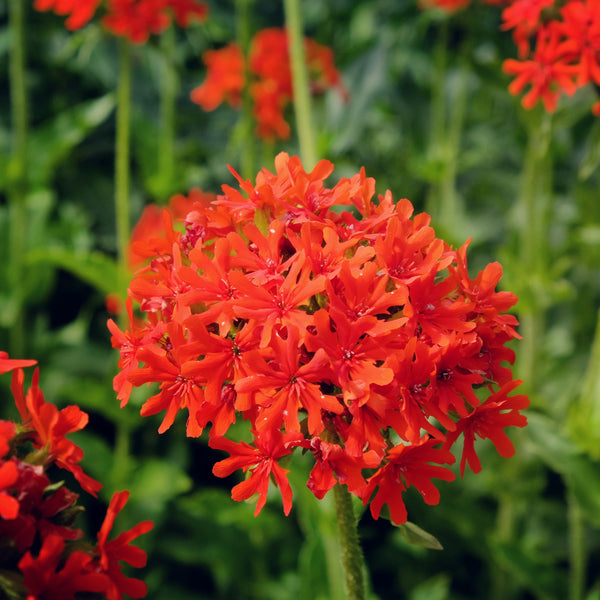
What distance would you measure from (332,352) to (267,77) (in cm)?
199

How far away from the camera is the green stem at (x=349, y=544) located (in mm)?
879

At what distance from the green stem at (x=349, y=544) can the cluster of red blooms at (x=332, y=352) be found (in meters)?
0.04

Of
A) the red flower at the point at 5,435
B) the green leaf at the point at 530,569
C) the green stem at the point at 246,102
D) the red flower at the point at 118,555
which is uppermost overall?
the green stem at the point at 246,102

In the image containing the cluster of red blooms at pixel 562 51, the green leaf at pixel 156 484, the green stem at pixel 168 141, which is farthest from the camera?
the green stem at pixel 168 141

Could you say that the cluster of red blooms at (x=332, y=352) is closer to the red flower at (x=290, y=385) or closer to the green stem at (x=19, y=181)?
the red flower at (x=290, y=385)

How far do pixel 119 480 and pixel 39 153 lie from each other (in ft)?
3.83

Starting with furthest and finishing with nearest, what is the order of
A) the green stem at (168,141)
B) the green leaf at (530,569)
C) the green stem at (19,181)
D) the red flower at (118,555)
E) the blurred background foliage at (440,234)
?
the green stem at (168,141)
the green stem at (19,181)
the blurred background foliage at (440,234)
the green leaf at (530,569)
the red flower at (118,555)

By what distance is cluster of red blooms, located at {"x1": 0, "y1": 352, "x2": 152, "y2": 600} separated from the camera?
2.22 ft

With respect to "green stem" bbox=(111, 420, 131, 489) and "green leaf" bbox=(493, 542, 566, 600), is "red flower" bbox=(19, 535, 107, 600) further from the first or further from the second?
"green stem" bbox=(111, 420, 131, 489)

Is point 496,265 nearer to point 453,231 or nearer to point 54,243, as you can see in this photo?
point 453,231

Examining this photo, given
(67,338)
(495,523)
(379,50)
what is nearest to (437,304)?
(495,523)

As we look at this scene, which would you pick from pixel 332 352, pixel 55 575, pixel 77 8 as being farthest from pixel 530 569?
pixel 77 8

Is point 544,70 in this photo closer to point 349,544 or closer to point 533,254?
point 533,254

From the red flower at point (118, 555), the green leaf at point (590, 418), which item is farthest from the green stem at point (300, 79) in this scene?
the red flower at point (118, 555)
